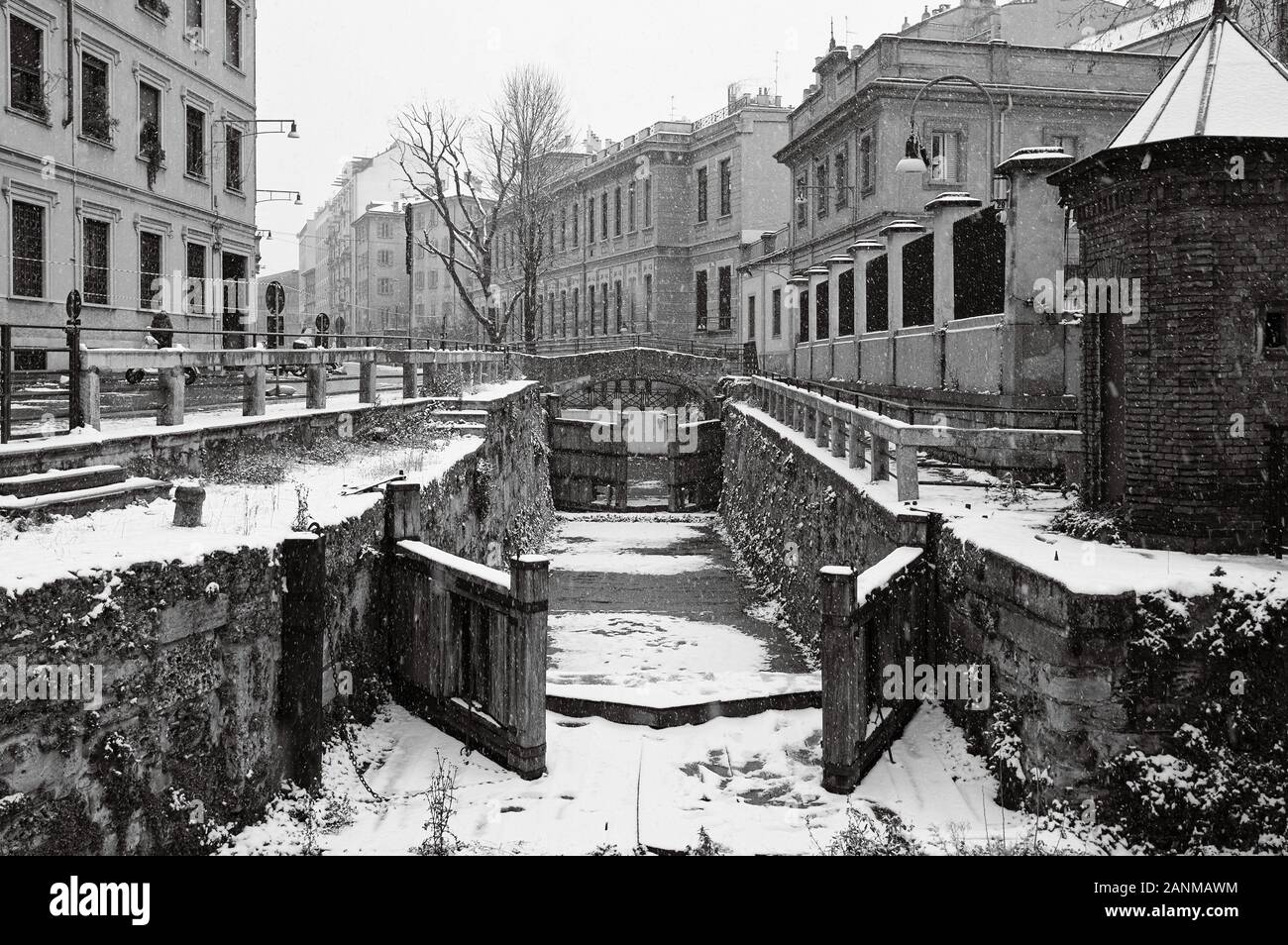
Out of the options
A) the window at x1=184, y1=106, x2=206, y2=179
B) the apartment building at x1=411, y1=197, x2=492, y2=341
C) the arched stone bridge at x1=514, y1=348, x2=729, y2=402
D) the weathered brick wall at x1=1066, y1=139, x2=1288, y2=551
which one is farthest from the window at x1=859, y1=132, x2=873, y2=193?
the apartment building at x1=411, y1=197, x2=492, y2=341

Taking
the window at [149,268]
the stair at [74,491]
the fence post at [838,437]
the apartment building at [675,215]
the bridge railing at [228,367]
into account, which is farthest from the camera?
the apartment building at [675,215]

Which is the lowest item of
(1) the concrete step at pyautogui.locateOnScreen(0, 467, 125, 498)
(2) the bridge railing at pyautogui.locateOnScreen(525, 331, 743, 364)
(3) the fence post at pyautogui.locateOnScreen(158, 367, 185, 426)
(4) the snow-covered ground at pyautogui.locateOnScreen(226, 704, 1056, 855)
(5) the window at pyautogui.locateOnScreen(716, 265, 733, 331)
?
(4) the snow-covered ground at pyautogui.locateOnScreen(226, 704, 1056, 855)

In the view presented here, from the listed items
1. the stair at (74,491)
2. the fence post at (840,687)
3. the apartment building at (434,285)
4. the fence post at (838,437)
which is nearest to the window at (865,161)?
the fence post at (838,437)

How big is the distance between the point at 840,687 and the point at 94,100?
22.3 meters

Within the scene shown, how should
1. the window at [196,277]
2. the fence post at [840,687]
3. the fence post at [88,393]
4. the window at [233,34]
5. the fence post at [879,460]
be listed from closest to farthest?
the fence post at [840,687] < the fence post at [88,393] < the fence post at [879,460] < the window at [196,277] < the window at [233,34]

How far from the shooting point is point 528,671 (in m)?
8.08

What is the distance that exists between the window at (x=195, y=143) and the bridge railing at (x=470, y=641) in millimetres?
22060

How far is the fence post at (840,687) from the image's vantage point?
7.77 metres

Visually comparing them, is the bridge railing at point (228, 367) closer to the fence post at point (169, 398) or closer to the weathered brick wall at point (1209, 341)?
the fence post at point (169, 398)

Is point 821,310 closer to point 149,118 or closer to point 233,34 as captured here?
point 149,118

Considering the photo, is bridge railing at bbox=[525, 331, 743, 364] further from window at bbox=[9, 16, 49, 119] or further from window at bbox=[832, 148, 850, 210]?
window at bbox=[9, 16, 49, 119]

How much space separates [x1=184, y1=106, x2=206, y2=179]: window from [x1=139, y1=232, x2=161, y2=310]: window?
8.52 feet

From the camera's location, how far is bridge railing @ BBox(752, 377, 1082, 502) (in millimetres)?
9664
